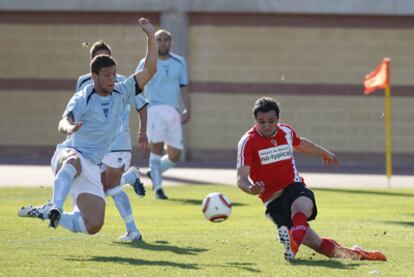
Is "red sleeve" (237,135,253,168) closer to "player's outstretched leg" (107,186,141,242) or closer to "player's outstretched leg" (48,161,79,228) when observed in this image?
"player's outstretched leg" (48,161,79,228)

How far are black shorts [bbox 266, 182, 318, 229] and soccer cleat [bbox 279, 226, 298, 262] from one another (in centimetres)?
43

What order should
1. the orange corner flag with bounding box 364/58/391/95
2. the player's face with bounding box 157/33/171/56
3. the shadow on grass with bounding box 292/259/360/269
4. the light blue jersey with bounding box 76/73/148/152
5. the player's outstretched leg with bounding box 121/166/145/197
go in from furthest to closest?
the orange corner flag with bounding box 364/58/391/95, the player's face with bounding box 157/33/171/56, the player's outstretched leg with bounding box 121/166/145/197, the light blue jersey with bounding box 76/73/148/152, the shadow on grass with bounding box 292/259/360/269

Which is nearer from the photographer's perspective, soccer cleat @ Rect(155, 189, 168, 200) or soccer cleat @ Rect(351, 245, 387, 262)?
soccer cleat @ Rect(351, 245, 387, 262)


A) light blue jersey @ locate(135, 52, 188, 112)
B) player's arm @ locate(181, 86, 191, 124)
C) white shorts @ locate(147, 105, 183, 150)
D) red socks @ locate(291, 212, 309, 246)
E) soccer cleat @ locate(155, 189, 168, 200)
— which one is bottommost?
red socks @ locate(291, 212, 309, 246)

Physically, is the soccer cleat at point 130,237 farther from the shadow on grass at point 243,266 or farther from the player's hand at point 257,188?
the player's hand at point 257,188

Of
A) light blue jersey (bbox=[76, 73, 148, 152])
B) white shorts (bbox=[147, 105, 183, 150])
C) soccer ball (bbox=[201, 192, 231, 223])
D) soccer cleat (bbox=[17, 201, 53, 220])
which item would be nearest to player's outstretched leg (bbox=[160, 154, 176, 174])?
white shorts (bbox=[147, 105, 183, 150])

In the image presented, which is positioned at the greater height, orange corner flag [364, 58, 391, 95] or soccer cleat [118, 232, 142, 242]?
orange corner flag [364, 58, 391, 95]

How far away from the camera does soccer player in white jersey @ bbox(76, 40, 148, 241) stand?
477 inches

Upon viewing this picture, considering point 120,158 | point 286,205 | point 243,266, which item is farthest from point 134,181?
point 243,266

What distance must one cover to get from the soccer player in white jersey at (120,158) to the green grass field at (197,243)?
0.28 m

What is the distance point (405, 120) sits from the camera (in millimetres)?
27328

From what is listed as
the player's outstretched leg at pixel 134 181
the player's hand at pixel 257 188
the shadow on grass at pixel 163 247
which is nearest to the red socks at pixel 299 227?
the player's hand at pixel 257 188

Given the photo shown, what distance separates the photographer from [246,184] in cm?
1038

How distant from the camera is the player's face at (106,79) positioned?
1086 cm
